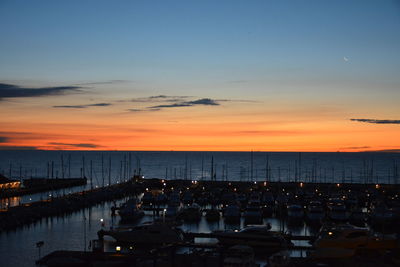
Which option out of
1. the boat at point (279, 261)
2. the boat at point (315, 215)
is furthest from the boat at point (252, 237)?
the boat at point (315, 215)

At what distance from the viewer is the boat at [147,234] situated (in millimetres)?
20345

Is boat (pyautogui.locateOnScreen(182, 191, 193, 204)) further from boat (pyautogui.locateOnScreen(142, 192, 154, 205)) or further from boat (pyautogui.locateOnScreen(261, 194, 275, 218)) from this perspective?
boat (pyautogui.locateOnScreen(261, 194, 275, 218))

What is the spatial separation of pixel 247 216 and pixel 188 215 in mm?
3684

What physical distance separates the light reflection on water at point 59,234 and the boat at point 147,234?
0.55m

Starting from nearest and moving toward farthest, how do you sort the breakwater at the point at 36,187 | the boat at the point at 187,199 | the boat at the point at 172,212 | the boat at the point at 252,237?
the boat at the point at 252,237 < the boat at the point at 172,212 < the boat at the point at 187,199 < the breakwater at the point at 36,187

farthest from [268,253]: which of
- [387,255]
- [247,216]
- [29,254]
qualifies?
[247,216]

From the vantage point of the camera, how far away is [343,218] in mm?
27578

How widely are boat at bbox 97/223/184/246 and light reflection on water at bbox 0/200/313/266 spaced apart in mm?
552

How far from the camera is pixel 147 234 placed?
20.9 metres

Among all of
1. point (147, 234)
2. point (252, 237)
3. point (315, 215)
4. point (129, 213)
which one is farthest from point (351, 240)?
point (129, 213)

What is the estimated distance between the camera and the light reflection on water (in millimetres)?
20156

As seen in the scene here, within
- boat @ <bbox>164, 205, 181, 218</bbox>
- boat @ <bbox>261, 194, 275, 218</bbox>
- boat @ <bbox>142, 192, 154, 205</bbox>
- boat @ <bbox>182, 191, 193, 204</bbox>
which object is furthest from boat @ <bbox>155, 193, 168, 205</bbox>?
boat @ <bbox>261, 194, 275, 218</bbox>

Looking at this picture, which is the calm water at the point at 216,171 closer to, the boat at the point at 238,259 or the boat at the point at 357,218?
the boat at the point at 357,218

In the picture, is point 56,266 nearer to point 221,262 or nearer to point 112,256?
point 112,256
